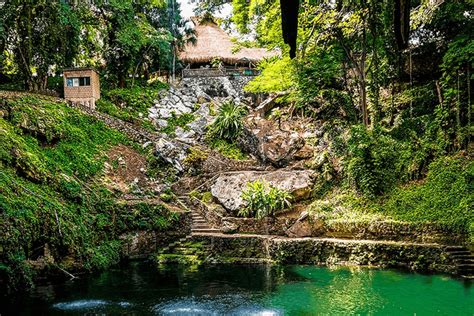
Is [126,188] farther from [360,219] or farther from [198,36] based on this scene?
[198,36]

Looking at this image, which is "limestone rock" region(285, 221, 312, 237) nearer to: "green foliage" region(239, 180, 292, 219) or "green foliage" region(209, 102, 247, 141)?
"green foliage" region(239, 180, 292, 219)

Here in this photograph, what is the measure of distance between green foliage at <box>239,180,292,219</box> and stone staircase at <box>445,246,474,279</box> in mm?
5669

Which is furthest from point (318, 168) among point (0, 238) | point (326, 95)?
point (0, 238)

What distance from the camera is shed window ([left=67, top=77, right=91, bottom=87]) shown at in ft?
63.9

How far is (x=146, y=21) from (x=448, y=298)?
72.0 feet

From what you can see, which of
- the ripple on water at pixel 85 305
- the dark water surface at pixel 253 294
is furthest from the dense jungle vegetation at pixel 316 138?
the ripple on water at pixel 85 305

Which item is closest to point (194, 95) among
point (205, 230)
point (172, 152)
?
point (172, 152)

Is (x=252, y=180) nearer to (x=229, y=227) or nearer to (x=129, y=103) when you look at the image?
(x=229, y=227)

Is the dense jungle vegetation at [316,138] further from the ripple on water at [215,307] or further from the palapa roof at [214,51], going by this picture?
the palapa roof at [214,51]

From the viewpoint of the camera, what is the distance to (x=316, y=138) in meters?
17.7

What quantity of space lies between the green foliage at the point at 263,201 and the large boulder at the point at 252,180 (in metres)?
0.33

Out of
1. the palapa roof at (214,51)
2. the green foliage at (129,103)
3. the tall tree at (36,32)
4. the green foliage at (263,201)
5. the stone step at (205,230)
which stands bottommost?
the stone step at (205,230)

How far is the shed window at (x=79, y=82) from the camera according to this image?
1947 cm

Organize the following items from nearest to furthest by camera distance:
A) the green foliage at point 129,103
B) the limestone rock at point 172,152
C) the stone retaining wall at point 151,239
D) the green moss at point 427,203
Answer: the green moss at point 427,203
the stone retaining wall at point 151,239
the limestone rock at point 172,152
the green foliage at point 129,103
